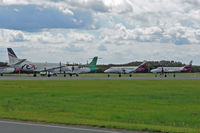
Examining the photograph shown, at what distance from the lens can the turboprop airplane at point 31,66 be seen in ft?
344

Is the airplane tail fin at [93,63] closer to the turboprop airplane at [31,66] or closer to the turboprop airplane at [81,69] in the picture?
the turboprop airplane at [81,69]

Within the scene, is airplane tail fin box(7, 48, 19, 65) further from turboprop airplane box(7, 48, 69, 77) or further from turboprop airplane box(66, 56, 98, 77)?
turboprop airplane box(66, 56, 98, 77)

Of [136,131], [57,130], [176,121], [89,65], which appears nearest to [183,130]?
[136,131]

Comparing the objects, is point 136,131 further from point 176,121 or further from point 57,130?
point 176,121

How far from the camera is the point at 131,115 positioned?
56.4 feet

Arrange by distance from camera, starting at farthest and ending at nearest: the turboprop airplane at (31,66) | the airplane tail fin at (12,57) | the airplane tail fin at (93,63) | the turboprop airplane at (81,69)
Result: the airplane tail fin at (93,63) < the turboprop airplane at (81,69) < the airplane tail fin at (12,57) < the turboprop airplane at (31,66)

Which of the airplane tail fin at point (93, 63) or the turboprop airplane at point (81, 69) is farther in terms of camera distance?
the airplane tail fin at point (93, 63)

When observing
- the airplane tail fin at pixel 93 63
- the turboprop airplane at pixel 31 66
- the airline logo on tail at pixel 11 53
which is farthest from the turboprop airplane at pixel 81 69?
the airline logo on tail at pixel 11 53

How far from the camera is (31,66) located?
104688 millimetres

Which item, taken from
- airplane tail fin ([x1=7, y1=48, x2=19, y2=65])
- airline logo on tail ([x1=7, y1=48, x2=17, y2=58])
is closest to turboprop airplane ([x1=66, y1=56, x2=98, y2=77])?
airplane tail fin ([x1=7, y1=48, x2=19, y2=65])

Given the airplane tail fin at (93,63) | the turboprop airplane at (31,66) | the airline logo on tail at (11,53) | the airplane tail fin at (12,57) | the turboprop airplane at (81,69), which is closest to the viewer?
the turboprop airplane at (31,66)

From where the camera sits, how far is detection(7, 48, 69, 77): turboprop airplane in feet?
344

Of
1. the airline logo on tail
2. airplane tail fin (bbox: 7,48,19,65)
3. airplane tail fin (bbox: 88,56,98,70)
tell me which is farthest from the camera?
airplane tail fin (bbox: 88,56,98,70)

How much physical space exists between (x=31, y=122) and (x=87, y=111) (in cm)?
484
